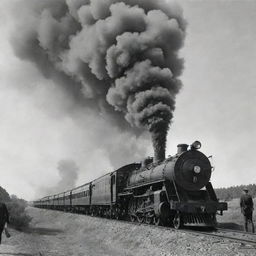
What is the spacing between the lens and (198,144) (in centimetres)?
1204

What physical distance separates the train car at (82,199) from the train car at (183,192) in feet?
32.9

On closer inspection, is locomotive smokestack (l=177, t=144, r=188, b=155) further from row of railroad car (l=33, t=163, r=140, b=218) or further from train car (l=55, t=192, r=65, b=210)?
train car (l=55, t=192, r=65, b=210)

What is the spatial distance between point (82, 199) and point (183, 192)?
1354 cm

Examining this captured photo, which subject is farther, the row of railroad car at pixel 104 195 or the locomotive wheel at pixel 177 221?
the row of railroad car at pixel 104 195

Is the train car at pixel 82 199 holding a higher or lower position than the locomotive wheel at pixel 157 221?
higher

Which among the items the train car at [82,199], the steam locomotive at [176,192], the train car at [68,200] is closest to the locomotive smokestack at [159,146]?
the steam locomotive at [176,192]

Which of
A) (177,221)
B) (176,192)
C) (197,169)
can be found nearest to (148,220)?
(177,221)

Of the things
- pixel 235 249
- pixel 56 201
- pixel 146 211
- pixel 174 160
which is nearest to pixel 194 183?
pixel 174 160

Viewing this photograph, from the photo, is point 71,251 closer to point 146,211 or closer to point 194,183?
point 146,211

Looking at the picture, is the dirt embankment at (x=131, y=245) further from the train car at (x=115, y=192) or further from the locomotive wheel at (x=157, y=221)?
the train car at (x=115, y=192)

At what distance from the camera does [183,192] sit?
11492 millimetres

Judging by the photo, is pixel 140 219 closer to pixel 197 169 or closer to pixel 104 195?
pixel 197 169

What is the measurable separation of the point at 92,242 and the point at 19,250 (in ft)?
12.5

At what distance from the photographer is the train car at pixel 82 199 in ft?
73.2
